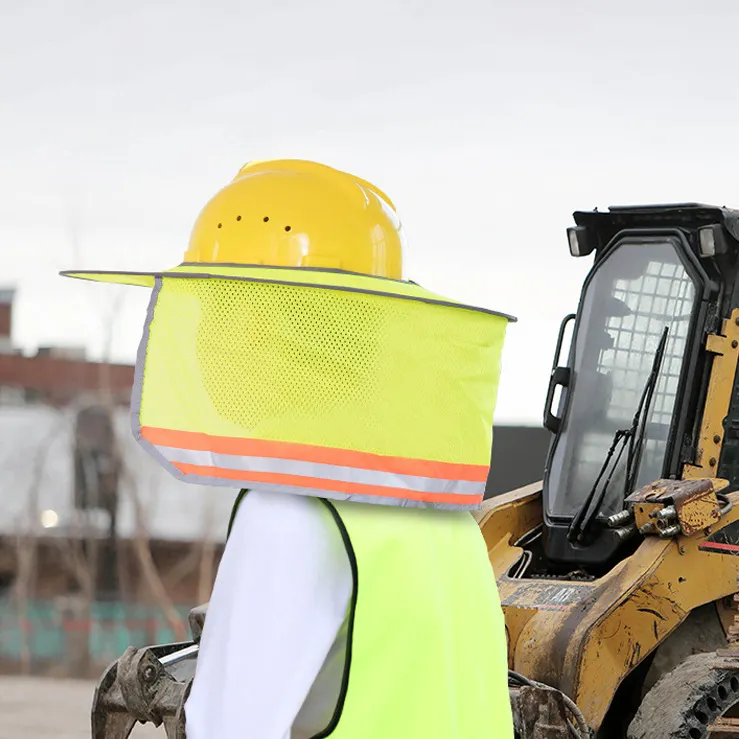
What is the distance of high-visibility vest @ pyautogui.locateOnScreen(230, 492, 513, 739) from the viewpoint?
183 centimetres

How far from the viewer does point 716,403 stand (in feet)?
18.6

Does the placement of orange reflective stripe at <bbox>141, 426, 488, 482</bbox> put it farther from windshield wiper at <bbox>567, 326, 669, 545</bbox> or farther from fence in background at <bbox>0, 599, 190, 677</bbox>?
fence in background at <bbox>0, 599, 190, 677</bbox>

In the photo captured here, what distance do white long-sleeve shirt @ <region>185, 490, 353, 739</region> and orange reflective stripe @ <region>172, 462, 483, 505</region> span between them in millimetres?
45

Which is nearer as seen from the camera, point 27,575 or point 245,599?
point 245,599

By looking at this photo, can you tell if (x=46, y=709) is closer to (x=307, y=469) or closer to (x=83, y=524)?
(x=83, y=524)

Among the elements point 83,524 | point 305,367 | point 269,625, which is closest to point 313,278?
point 305,367

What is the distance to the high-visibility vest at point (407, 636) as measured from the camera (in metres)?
1.83

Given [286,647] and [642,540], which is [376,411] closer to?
[286,647]

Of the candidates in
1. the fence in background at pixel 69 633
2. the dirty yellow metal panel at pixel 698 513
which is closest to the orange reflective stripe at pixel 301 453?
the dirty yellow metal panel at pixel 698 513

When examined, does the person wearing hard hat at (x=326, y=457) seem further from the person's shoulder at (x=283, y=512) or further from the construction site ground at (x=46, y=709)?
the construction site ground at (x=46, y=709)

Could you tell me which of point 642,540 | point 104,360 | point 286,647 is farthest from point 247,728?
point 104,360

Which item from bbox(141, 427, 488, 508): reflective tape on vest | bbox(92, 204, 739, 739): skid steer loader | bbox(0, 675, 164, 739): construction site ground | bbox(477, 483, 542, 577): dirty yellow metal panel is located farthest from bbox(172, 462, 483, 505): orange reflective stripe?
bbox(0, 675, 164, 739): construction site ground

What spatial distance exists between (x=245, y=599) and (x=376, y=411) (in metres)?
0.31

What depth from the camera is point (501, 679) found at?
2.08m
